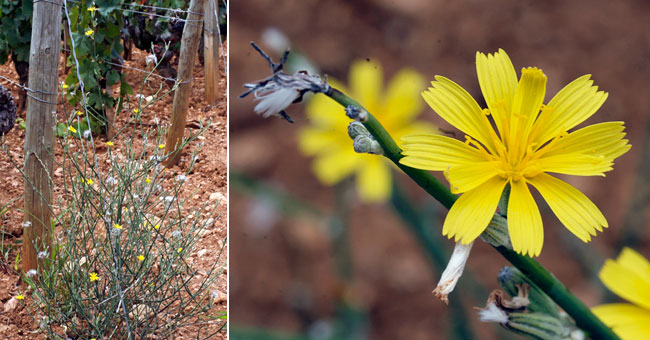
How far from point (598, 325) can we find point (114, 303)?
87cm

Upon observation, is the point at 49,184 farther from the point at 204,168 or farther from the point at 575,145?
the point at 575,145

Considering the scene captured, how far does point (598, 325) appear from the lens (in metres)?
0.26

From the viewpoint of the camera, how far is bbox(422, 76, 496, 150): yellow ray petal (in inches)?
11.2

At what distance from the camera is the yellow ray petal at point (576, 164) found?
265 mm

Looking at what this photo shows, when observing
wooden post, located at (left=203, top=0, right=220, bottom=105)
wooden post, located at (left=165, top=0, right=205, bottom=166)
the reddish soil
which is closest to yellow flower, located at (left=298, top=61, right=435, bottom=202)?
the reddish soil

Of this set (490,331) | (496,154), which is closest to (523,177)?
(496,154)

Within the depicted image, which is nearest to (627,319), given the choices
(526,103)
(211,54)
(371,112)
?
(526,103)

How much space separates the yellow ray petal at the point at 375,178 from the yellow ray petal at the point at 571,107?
0.55 feet

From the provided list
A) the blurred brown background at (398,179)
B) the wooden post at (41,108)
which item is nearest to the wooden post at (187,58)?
the wooden post at (41,108)

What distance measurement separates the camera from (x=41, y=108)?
1.14 metres

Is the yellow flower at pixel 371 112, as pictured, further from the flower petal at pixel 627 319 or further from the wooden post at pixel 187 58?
the wooden post at pixel 187 58

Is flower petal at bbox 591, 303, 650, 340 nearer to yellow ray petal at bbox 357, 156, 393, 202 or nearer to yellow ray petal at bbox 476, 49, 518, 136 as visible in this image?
yellow ray petal at bbox 476, 49, 518, 136

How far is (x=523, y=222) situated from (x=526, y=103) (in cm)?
6

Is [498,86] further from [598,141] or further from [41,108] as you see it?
[41,108]
